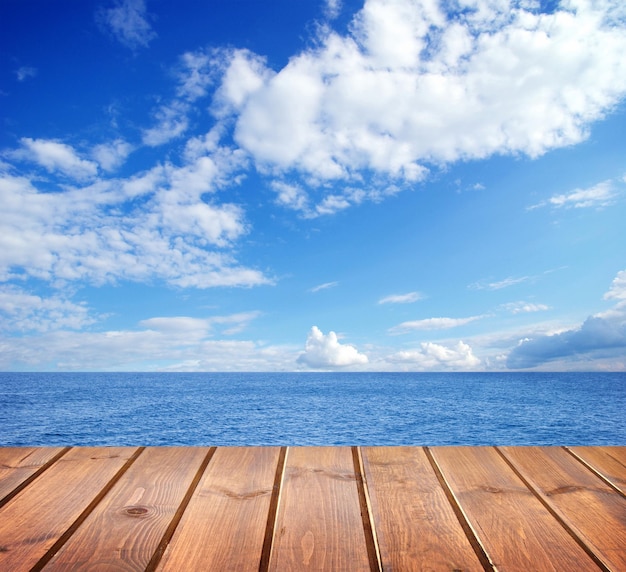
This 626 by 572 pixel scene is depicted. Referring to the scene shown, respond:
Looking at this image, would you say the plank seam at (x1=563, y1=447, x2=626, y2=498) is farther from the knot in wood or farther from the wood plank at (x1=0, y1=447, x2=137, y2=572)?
the wood plank at (x1=0, y1=447, x2=137, y2=572)

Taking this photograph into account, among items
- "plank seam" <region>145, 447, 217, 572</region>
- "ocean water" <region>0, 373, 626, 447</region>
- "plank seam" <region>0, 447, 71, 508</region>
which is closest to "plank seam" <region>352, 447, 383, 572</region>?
"plank seam" <region>145, 447, 217, 572</region>

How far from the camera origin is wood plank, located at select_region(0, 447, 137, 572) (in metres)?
1.09

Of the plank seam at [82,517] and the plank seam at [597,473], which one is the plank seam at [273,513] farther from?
the plank seam at [597,473]

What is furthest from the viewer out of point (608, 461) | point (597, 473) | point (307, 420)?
point (307, 420)

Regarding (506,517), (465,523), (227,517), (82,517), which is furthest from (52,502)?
(506,517)

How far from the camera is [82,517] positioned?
4.08 feet

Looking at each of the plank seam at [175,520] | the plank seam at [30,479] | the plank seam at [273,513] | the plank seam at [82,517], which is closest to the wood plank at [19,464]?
the plank seam at [30,479]

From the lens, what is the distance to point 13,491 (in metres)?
1.41

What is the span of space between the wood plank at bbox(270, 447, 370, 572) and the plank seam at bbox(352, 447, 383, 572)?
0.01m

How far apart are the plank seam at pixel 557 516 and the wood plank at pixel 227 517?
0.74 m

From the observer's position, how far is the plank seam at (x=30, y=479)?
136 cm

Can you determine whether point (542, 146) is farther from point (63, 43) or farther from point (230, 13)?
point (63, 43)

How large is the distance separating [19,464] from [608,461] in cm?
203

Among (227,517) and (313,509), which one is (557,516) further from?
(227,517)
